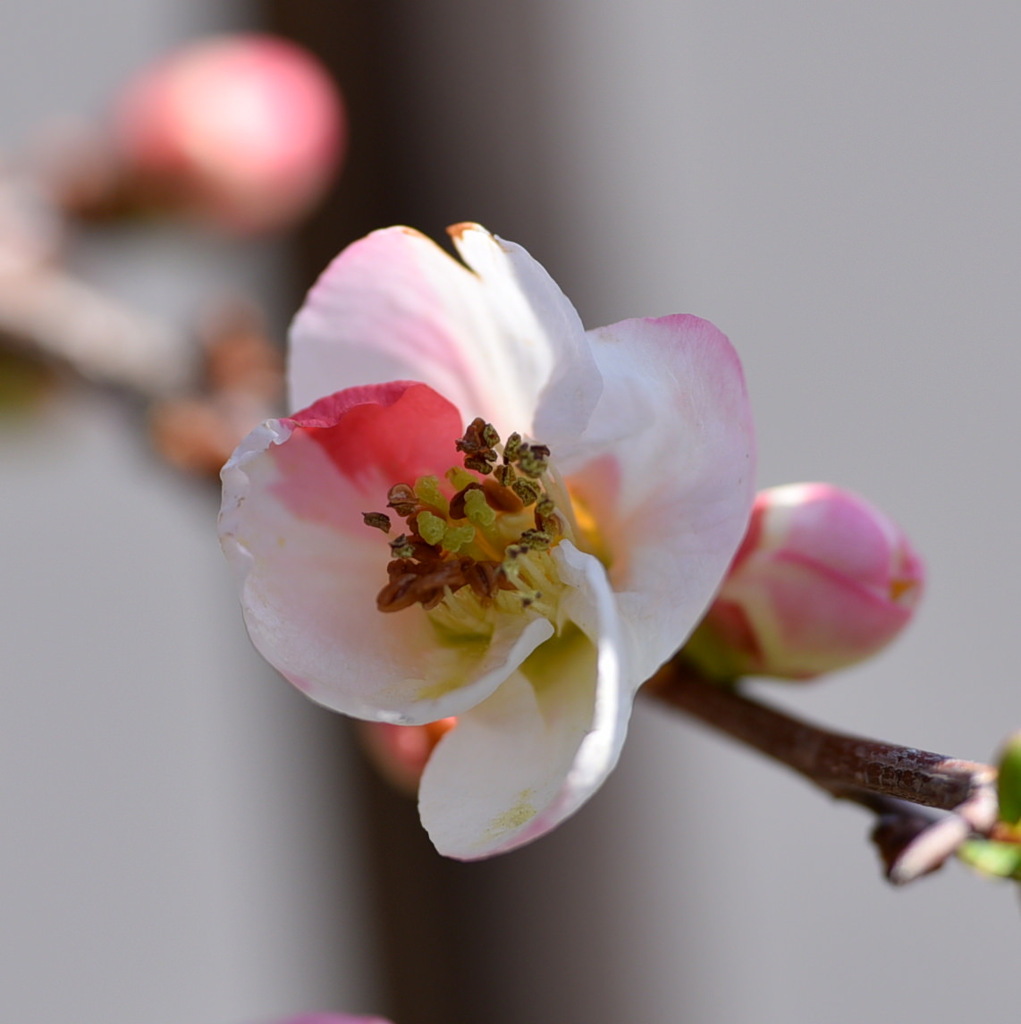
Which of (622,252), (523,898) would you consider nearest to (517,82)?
(622,252)

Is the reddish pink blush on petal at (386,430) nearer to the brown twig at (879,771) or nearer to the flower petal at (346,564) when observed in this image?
the flower petal at (346,564)

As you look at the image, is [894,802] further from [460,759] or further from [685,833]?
[685,833]

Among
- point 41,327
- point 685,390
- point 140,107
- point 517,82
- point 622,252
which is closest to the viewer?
point 685,390

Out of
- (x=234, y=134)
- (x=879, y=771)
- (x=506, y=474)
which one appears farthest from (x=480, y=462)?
(x=234, y=134)

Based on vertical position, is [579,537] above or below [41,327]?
above

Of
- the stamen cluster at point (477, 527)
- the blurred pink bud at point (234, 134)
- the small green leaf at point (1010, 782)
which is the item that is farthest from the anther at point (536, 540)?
the blurred pink bud at point (234, 134)
